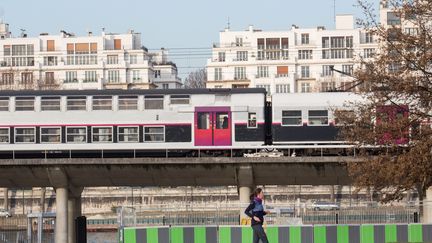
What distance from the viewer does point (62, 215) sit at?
2549 inches

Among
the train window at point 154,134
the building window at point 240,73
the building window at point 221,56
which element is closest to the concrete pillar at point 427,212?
the train window at point 154,134

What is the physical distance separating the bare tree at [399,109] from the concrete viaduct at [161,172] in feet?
74.0

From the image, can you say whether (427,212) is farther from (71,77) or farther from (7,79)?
(71,77)

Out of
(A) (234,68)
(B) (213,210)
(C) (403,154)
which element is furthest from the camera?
(A) (234,68)

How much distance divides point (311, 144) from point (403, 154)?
2798 centimetres

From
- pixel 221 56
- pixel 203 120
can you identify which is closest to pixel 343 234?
pixel 203 120

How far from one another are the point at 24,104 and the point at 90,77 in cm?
11299

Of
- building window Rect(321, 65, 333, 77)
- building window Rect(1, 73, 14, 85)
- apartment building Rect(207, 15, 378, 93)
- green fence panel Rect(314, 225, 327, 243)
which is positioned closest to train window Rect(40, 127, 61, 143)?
green fence panel Rect(314, 225, 327, 243)

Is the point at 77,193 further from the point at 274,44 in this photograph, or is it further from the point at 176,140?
the point at 274,44

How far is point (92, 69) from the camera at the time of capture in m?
181

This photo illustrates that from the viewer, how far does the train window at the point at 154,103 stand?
66.9 metres

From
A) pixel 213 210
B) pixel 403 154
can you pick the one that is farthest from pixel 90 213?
pixel 403 154

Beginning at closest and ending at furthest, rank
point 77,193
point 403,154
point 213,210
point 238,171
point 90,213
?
point 403,154 → point 213,210 → point 238,171 → point 77,193 → point 90,213

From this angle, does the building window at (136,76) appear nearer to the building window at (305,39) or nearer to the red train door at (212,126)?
the building window at (305,39)
